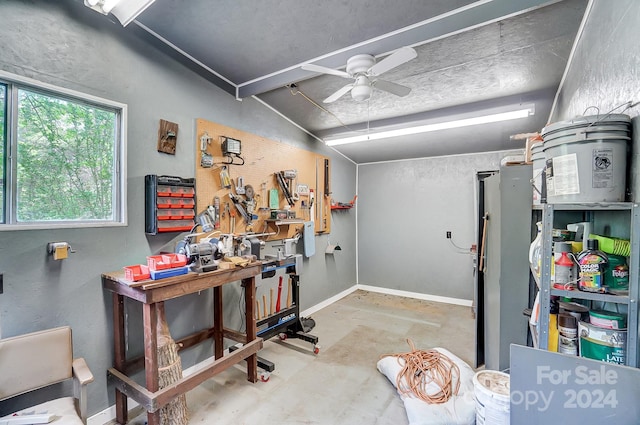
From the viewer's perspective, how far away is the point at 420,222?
5.20m

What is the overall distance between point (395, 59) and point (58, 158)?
94.0 inches

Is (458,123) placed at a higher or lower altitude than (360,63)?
lower

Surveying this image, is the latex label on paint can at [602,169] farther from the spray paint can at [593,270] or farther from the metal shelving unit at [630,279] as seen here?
the spray paint can at [593,270]

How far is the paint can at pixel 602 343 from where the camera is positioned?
3.78 feet

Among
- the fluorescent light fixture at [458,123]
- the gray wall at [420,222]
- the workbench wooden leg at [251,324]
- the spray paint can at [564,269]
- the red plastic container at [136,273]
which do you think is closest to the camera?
the spray paint can at [564,269]

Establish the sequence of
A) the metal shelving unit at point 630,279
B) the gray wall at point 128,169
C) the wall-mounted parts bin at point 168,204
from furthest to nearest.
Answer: the wall-mounted parts bin at point 168,204, the gray wall at point 128,169, the metal shelving unit at point 630,279

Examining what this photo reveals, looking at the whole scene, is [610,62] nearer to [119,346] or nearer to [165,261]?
[165,261]

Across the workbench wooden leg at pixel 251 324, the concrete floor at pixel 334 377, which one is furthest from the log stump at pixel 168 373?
the workbench wooden leg at pixel 251 324

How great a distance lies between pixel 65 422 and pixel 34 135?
1.72m

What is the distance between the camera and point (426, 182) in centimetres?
514

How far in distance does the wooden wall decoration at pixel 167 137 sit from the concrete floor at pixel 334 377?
2.13 metres

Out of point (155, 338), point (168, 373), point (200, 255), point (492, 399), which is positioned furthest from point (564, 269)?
point (168, 373)

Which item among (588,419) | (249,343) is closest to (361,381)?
(249,343)

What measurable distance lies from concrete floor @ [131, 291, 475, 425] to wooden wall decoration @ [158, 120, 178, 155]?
213cm
